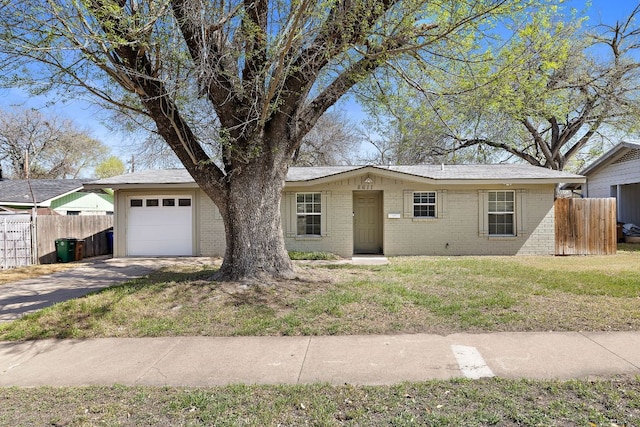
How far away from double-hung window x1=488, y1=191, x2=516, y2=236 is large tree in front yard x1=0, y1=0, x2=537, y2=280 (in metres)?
7.77

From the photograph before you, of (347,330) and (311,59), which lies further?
(311,59)

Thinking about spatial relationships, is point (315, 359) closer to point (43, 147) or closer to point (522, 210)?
point (522, 210)

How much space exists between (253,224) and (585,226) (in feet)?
39.6

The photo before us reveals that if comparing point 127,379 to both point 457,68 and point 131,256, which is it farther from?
point 131,256

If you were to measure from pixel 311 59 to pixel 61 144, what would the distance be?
125 ft

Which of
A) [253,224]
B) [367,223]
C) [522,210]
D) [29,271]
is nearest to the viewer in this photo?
[253,224]

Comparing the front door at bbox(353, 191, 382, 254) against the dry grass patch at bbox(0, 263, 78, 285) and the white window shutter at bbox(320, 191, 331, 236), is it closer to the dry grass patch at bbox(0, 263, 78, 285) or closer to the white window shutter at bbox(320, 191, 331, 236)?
the white window shutter at bbox(320, 191, 331, 236)

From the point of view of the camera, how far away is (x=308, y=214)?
13695mm

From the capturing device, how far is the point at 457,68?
25.5 feet

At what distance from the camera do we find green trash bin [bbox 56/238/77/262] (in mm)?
13328

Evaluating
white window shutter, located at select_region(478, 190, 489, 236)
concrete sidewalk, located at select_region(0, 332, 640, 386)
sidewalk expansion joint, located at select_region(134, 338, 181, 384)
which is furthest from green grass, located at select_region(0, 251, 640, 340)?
white window shutter, located at select_region(478, 190, 489, 236)

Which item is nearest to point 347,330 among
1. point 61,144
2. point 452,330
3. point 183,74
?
point 452,330

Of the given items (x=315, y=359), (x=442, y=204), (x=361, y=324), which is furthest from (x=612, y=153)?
(x=315, y=359)

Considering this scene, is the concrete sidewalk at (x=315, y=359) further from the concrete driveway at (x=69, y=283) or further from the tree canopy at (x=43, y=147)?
the tree canopy at (x=43, y=147)
